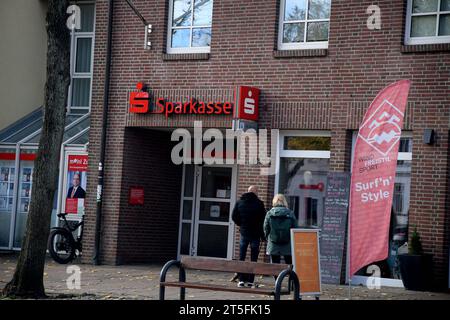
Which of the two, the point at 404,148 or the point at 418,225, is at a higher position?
the point at 404,148

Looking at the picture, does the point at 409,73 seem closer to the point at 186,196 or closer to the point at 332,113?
the point at 332,113

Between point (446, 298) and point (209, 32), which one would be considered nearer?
point (446, 298)

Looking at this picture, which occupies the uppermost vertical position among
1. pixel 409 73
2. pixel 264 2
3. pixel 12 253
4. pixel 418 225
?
pixel 264 2

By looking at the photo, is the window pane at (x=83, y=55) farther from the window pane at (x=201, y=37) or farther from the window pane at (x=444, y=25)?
the window pane at (x=444, y=25)

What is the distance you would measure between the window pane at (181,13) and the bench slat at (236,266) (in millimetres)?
7782

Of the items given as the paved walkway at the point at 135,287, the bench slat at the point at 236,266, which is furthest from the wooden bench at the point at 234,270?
the paved walkway at the point at 135,287

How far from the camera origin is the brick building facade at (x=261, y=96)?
626 inches

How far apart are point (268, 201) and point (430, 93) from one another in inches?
148

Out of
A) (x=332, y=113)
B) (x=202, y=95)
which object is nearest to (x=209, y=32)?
(x=202, y=95)

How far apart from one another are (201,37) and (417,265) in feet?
21.3

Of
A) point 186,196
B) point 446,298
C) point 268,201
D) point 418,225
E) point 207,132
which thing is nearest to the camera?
point 446,298

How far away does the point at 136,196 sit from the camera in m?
19.7

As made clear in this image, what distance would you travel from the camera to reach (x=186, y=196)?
21125 millimetres

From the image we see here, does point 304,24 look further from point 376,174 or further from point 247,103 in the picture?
point 376,174
